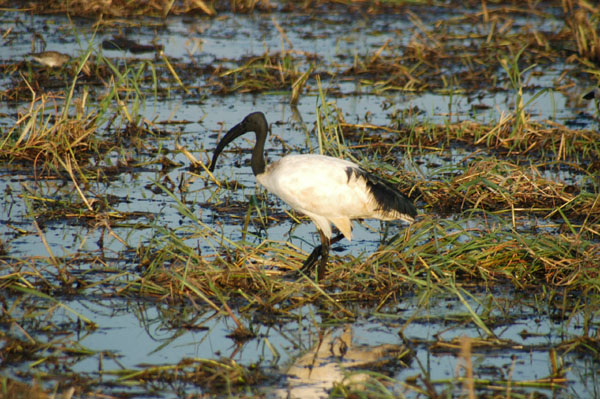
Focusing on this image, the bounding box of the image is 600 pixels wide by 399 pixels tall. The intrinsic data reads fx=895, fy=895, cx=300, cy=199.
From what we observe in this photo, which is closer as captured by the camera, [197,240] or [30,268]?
[30,268]

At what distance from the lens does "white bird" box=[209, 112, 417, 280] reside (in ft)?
18.7

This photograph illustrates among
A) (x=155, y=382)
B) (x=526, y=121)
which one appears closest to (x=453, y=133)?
(x=526, y=121)

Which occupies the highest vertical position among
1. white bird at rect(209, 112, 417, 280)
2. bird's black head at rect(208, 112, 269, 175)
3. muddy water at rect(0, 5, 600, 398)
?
bird's black head at rect(208, 112, 269, 175)

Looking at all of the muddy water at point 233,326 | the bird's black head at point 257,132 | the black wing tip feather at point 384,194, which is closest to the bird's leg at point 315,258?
the muddy water at point 233,326

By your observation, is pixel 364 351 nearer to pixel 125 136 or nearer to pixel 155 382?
pixel 155 382

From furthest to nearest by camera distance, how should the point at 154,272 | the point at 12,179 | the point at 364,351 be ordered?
the point at 12,179 < the point at 154,272 < the point at 364,351

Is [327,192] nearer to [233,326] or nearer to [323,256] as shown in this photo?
[323,256]

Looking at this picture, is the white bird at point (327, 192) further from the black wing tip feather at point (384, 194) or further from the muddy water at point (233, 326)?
the muddy water at point (233, 326)

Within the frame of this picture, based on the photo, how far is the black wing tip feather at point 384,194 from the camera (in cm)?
585

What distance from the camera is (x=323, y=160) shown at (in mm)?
5871

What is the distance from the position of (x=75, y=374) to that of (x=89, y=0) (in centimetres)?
1168

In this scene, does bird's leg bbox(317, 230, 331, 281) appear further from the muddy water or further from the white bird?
the muddy water

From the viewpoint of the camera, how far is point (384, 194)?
19.2ft

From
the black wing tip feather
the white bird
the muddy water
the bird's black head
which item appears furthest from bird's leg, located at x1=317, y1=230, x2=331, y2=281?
the bird's black head
